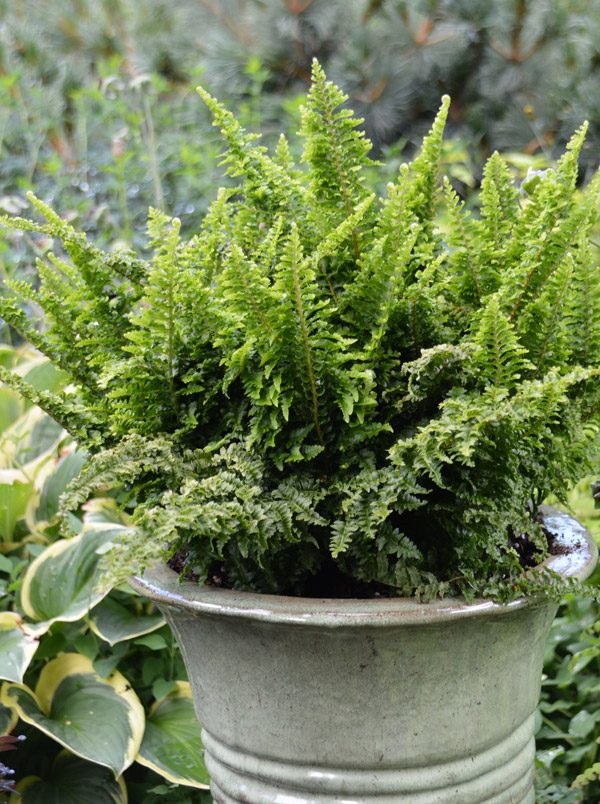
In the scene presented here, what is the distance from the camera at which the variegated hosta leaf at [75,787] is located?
6.42 feet

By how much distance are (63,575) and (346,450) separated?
41.4 inches

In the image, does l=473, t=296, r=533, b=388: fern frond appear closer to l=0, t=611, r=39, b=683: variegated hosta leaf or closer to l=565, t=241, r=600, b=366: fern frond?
l=565, t=241, r=600, b=366: fern frond

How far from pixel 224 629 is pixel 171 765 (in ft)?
2.64

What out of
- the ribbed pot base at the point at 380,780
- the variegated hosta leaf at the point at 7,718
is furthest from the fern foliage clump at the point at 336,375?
the variegated hosta leaf at the point at 7,718

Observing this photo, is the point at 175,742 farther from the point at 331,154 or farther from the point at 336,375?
the point at 331,154

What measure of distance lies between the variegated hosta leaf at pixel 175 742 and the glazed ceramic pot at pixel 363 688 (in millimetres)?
592

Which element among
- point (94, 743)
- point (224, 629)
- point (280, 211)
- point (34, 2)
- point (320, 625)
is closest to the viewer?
point (320, 625)

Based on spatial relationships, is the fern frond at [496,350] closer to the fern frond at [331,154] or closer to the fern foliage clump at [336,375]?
the fern foliage clump at [336,375]

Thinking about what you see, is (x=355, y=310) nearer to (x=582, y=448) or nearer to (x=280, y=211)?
(x=280, y=211)

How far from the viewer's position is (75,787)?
6.53 feet

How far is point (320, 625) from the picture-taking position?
1.16 m

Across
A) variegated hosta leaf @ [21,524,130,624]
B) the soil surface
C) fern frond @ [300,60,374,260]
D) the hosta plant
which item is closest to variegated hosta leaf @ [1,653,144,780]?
the hosta plant

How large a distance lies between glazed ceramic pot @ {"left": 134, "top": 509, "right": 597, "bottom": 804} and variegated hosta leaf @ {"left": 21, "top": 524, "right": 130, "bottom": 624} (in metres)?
0.77

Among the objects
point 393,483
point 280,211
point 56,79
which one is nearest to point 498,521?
point 393,483
